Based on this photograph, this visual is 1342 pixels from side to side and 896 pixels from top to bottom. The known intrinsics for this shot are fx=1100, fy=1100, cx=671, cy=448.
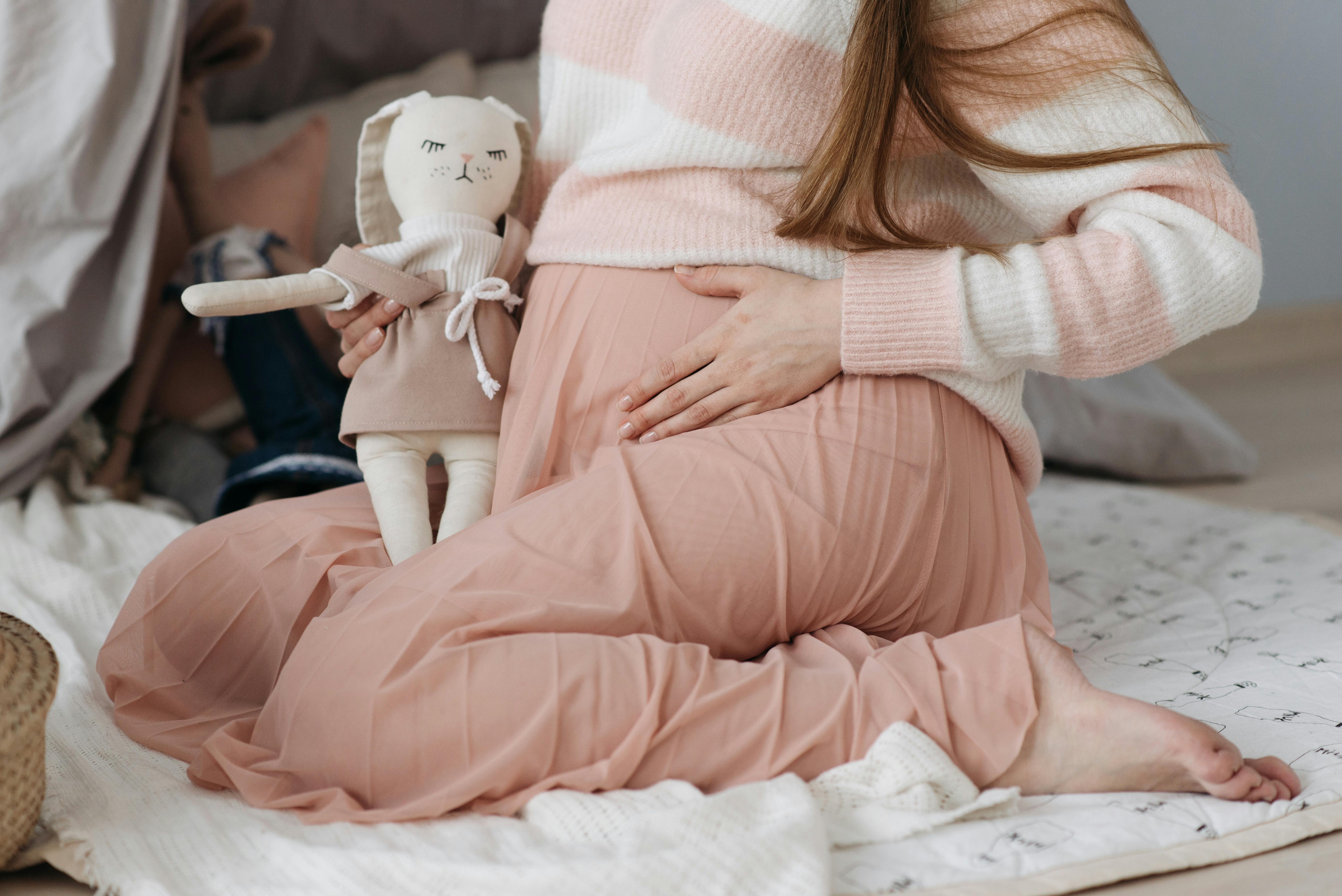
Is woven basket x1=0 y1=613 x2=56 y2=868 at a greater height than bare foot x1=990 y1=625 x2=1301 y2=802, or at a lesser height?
greater

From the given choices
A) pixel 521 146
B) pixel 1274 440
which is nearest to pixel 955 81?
pixel 521 146

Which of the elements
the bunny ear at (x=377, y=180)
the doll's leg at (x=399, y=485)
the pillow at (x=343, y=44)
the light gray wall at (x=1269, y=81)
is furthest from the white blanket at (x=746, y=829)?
the light gray wall at (x=1269, y=81)

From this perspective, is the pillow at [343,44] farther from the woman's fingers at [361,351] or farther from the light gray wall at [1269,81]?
the light gray wall at [1269,81]

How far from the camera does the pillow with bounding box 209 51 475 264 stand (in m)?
1.74

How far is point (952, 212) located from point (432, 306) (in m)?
0.45

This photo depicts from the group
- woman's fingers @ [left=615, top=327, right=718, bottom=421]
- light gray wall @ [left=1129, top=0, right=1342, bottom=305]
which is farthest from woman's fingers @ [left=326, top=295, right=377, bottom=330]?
light gray wall @ [left=1129, top=0, right=1342, bottom=305]

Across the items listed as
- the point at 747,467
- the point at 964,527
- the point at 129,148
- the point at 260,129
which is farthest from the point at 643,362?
the point at 260,129

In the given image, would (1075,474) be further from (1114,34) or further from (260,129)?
(260,129)

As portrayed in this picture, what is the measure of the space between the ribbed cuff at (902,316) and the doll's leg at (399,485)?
1.22 ft

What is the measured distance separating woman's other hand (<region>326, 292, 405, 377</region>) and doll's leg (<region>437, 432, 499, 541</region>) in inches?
4.0

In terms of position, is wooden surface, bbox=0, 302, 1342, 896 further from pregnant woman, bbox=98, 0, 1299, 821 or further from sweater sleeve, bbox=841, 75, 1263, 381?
sweater sleeve, bbox=841, 75, 1263, 381

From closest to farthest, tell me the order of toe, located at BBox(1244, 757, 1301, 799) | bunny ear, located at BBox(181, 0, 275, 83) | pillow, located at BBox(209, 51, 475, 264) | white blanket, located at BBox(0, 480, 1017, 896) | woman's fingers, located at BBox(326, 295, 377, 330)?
white blanket, located at BBox(0, 480, 1017, 896)
toe, located at BBox(1244, 757, 1301, 799)
woman's fingers, located at BBox(326, 295, 377, 330)
bunny ear, located at BBox(181, 0, 275, 83)
pillow, located at BBox(209, 51, 475, 264)

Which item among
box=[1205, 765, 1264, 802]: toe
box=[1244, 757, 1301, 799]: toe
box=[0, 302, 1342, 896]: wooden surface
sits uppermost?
box=[1205, 765, 1264, 802]: toe

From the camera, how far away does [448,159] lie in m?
0.96
